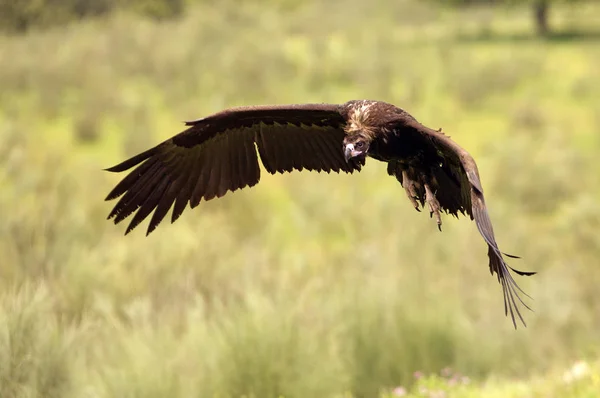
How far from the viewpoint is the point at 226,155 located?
4758 mm

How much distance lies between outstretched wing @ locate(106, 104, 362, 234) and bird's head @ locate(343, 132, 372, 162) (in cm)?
42

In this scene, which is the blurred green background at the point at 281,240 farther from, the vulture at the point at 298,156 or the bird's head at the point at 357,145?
the bird's head at the point at 357,145

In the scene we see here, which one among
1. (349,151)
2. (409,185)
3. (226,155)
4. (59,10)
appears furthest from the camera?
(59,10)

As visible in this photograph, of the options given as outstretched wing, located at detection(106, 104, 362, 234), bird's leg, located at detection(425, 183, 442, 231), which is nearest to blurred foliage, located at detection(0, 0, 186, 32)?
outstretched wing, located at detection(106, 104, 362, 234)

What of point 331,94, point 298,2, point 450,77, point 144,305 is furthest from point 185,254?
point 298,2

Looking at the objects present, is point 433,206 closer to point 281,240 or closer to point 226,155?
point 226,155

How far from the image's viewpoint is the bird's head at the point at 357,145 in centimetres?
371

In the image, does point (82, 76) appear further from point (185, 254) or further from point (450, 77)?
point (185, 254)

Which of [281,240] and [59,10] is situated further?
[59,10]

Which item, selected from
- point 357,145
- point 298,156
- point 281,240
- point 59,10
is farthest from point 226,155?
point 59,10

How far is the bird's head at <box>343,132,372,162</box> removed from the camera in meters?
3.71

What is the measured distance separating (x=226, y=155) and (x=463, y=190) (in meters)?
1.51

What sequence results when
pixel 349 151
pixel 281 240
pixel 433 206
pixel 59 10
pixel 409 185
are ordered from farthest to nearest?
pixel 59 10 < pixel 281 240 < pixel 409 185 < pixel 349 151 < pixel 433 206

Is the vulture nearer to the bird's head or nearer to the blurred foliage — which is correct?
the bird's head
